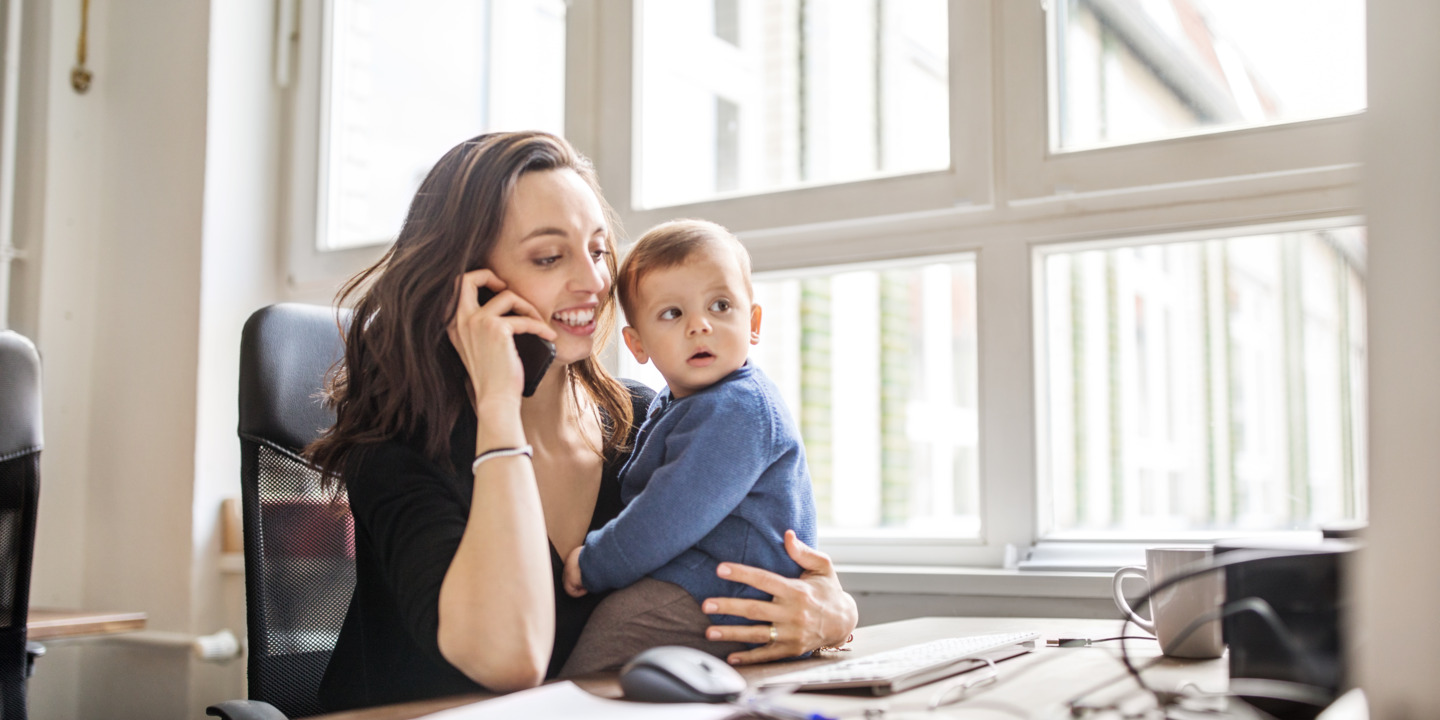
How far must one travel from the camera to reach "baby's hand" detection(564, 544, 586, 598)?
1.20 metres

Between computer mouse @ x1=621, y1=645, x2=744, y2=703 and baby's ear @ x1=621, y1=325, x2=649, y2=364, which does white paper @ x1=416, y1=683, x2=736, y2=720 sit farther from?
baby's ear @ x1=621, y1=325, x2=649, y2=364

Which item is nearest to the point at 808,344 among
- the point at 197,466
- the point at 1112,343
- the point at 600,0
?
the point at 1112,343

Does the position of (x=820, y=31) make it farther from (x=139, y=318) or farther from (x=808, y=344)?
(x=139, y=318)

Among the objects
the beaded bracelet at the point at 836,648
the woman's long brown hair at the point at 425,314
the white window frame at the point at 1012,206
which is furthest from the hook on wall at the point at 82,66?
the beaded bracelet at the point at 836,648

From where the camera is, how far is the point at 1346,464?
1.76 metres

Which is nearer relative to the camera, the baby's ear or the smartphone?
the smartphone

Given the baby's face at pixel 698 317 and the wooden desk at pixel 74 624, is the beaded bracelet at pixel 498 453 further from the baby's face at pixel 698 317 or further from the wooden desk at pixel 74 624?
the wooden desk at pixel 74 624

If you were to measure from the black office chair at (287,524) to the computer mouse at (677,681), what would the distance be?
0.70m

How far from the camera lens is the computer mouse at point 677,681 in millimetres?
785

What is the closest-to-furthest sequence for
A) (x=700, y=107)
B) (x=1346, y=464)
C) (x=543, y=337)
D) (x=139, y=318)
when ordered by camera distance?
(x=543, y=337) → (x=1346, y=464) → (x=700, y=107) → (x=139, y=318)

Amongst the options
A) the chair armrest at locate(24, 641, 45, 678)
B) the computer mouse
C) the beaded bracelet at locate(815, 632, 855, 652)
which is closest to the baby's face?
the beaded bracelet at locate(815, 632, 855, 652)

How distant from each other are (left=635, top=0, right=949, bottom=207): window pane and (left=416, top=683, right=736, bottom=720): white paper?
131 cm

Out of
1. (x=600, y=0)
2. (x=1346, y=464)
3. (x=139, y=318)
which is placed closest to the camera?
(x=1346, y=464)

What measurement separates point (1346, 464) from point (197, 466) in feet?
7.77
